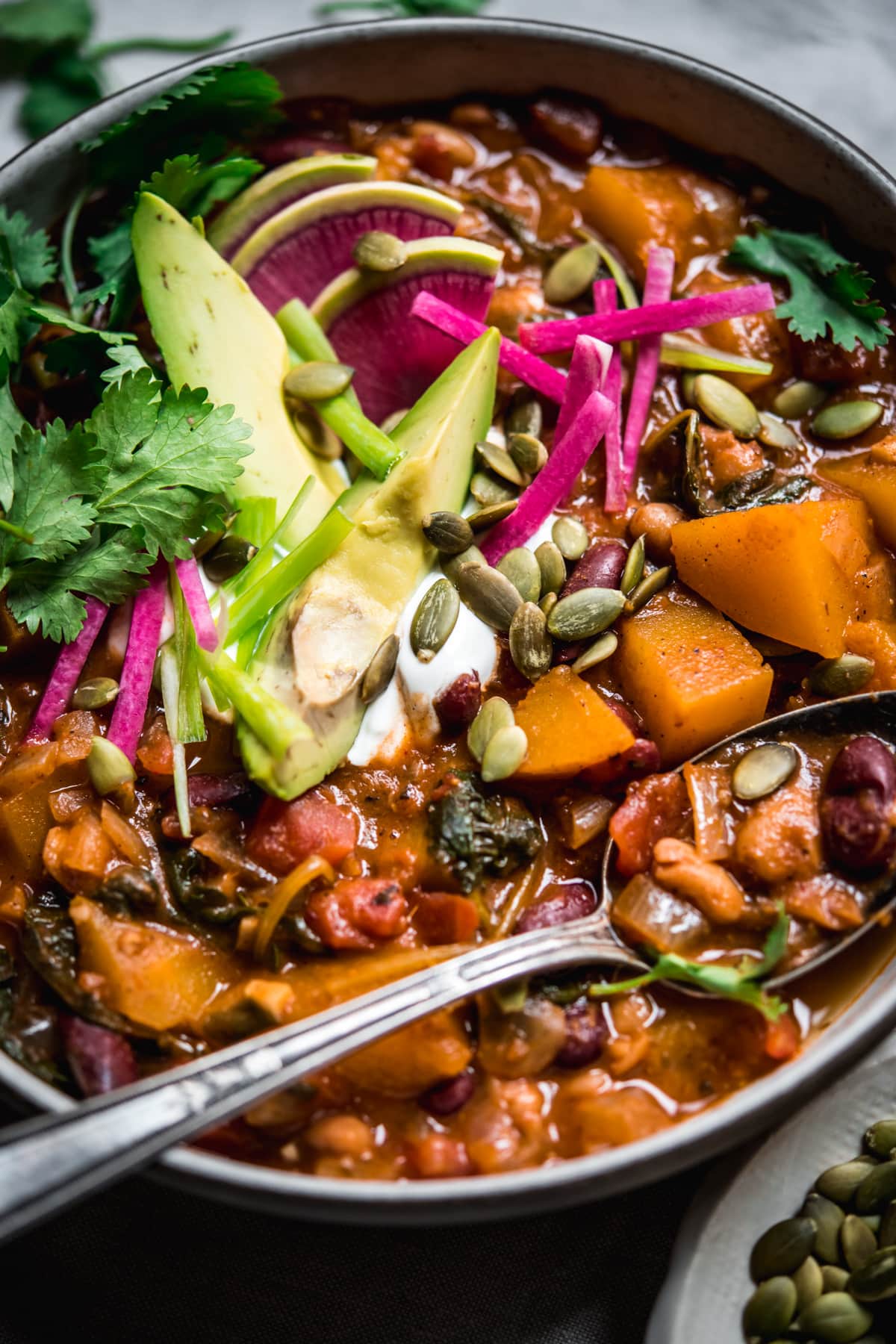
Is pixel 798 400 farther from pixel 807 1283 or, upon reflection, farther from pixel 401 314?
pixel 807 1283

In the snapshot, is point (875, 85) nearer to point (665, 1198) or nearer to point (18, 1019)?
point (665, 1198)

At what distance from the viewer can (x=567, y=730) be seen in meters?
2.81

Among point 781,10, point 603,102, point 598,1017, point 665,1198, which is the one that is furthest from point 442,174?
point 665,1198

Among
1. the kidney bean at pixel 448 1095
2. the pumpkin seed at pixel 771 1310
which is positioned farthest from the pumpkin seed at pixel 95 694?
the pumpkin seed at pixel 771 1310

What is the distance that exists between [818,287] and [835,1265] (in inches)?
99.2

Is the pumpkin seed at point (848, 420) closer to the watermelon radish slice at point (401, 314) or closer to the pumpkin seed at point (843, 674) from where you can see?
the pumpkin seed at point (843, 674)

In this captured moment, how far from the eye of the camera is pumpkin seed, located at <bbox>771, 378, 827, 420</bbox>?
332 centimetres

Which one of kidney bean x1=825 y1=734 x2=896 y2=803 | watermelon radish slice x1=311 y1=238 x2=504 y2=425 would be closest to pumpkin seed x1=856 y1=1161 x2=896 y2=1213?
kidney bean x1=825 y1=734 x2=896 y2=803

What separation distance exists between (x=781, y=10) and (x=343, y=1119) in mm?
4048

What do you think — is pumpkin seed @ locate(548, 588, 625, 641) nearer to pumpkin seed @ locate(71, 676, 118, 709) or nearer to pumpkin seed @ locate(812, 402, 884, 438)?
pumpkin seed @ locate(812, 402, 884, 438)

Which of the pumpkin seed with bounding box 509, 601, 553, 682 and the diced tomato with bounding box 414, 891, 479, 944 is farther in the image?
the pumpkin seed with bounding box 509, 601, 553, 682

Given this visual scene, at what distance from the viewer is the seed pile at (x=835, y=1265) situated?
2660mm

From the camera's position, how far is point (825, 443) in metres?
3.30

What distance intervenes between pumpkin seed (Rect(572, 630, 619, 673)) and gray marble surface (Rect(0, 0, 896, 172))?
239 centimetres
